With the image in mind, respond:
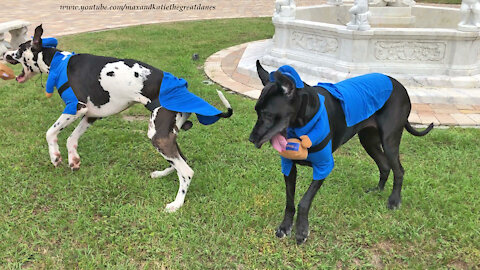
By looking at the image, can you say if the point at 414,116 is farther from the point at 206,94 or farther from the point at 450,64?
the point at 206,94

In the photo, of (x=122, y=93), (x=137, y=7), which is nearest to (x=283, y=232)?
(x=122, y=93)

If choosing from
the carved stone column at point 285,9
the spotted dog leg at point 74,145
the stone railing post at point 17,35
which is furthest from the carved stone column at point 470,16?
the stone railing post at point 17,35

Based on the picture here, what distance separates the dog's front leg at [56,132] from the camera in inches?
159

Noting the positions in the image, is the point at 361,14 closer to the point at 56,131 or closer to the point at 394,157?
the point at 394,157

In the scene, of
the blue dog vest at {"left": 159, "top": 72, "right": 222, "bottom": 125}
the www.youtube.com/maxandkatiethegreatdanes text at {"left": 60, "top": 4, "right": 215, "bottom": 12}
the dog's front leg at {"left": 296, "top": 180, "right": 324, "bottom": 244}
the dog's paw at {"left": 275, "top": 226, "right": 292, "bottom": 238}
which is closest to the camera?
the dog's front leg at {"left": 296, "top": 180, "right": 324, "bottom": 244}

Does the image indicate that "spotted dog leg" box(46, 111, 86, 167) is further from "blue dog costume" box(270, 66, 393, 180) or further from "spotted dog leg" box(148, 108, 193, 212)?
"blue dog costume" box(270, 66, 393, 180)

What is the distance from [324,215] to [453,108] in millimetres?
3904

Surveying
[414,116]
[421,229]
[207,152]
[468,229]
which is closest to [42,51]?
[207,152]

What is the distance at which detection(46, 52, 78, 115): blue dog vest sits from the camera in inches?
155

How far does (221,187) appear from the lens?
4.03 metres

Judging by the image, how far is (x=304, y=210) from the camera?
10.1ft

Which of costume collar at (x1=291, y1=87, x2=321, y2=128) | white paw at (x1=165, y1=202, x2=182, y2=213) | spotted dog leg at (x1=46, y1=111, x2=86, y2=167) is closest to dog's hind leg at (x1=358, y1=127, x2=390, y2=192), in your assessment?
costume collar at (x1=291, y1=87, x2=321, y2=128)

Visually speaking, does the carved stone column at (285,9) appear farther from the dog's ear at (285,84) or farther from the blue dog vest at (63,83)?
the dog's ear at (285,84)

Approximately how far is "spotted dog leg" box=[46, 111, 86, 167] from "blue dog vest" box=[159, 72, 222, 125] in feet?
3.13
